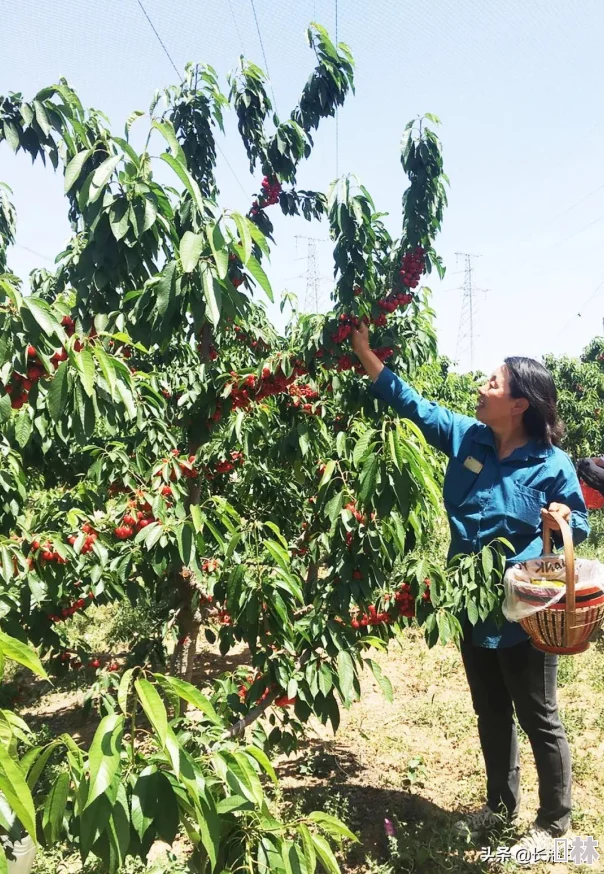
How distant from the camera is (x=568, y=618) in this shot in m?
1.62

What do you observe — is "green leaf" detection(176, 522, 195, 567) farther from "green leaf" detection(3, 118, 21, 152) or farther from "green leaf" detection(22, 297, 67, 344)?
"green leaf" detection(3, 118, 21, 152)

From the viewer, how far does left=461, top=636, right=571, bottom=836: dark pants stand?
6.48 ft

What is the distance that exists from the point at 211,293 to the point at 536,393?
120 centimetres

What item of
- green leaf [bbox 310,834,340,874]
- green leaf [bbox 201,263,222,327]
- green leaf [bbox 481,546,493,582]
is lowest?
green leaf [bbox 310,834,340,874]

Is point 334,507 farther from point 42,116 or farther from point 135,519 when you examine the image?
→ point 42,116

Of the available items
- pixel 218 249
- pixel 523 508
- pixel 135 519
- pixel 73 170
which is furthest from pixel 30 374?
pixel 523 508

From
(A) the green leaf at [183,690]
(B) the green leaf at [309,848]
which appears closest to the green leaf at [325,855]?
(B) the green leaf at [309,848]

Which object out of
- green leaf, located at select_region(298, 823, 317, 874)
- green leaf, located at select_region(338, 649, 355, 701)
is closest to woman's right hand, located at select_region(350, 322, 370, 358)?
green leaf, located at select_region(338, 649, 355, 701)

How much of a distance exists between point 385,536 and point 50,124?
1.38m

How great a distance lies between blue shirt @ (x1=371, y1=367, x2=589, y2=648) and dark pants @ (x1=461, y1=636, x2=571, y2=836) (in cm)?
11

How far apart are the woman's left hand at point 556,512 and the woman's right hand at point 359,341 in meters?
0.81

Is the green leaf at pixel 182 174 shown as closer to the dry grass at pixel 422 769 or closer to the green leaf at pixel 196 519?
the green leaf at pixel 196 519

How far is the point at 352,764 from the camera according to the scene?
2.91 meters

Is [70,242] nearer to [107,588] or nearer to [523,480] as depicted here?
[107,588]
